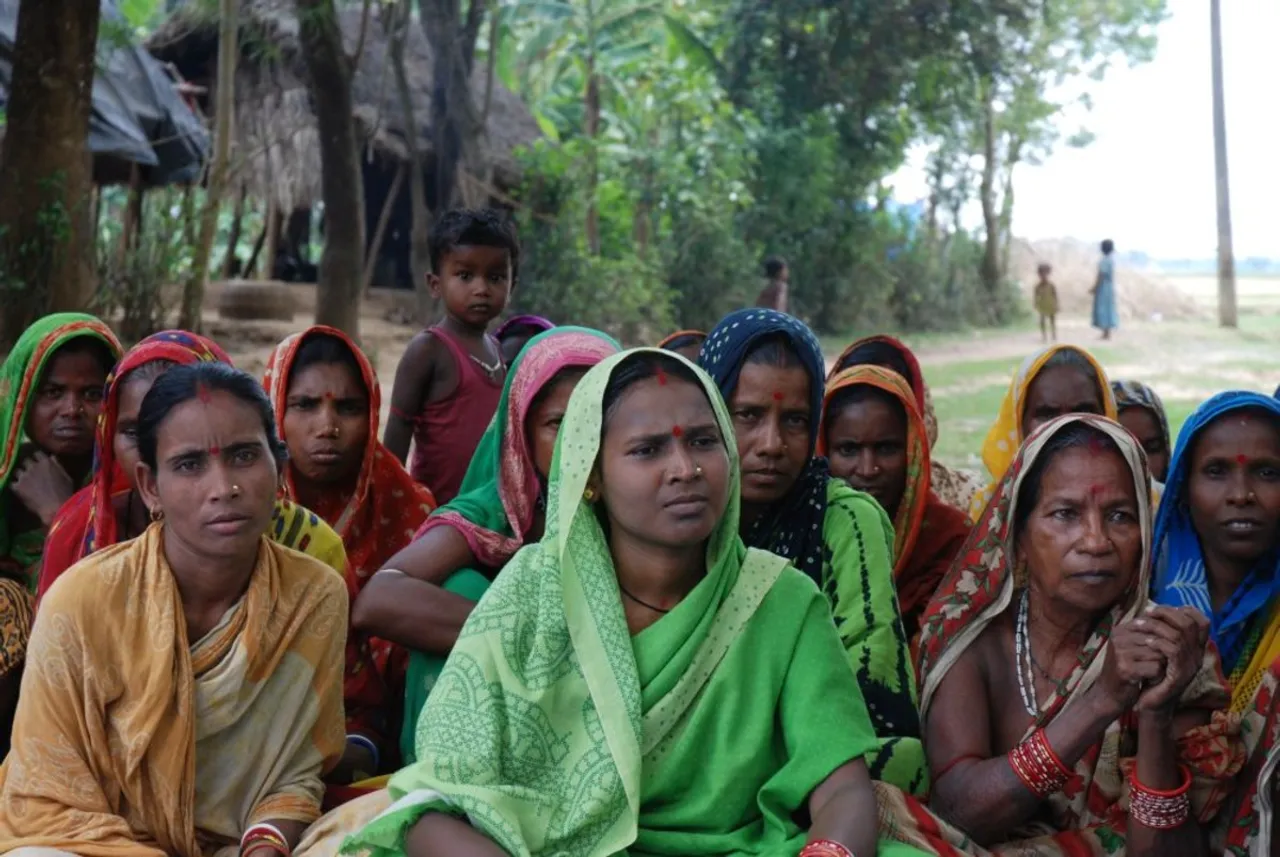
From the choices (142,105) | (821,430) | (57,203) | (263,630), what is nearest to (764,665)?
(263,630)

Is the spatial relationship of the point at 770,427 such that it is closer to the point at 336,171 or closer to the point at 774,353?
the point at 774,353

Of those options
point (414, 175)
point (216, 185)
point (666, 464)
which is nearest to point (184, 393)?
point (666, 464)

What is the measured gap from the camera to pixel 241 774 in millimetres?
2912

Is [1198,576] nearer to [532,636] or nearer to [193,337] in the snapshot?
[532,636]

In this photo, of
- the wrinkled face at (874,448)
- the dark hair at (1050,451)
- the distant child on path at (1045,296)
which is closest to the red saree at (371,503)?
the wrinkled face at (874,448)

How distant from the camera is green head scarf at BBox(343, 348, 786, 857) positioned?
2506 millimetres

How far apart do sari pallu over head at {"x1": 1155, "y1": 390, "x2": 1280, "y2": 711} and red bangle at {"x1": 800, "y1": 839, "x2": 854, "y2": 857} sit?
1.16 metres

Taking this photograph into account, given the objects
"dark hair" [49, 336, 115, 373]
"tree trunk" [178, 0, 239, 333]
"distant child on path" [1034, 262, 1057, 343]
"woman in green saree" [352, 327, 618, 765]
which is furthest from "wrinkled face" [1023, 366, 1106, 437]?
"distant child on path" [1034, 262, 1057, 343]

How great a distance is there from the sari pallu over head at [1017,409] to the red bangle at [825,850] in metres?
2.04

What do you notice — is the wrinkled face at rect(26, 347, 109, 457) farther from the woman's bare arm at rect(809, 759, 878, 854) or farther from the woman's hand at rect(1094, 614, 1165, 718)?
the woman's hand at rect(1094, 614, 1165, 718)

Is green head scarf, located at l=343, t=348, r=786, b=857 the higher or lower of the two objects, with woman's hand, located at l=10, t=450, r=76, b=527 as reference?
lower

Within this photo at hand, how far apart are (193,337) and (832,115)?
17937mm

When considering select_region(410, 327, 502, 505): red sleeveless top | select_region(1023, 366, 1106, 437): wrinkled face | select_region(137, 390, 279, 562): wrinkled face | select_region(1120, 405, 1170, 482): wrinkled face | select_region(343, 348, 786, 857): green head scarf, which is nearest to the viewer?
select_region(343, 348, 786, 857): green head scarf

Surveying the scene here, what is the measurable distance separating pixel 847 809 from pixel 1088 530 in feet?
2.63
